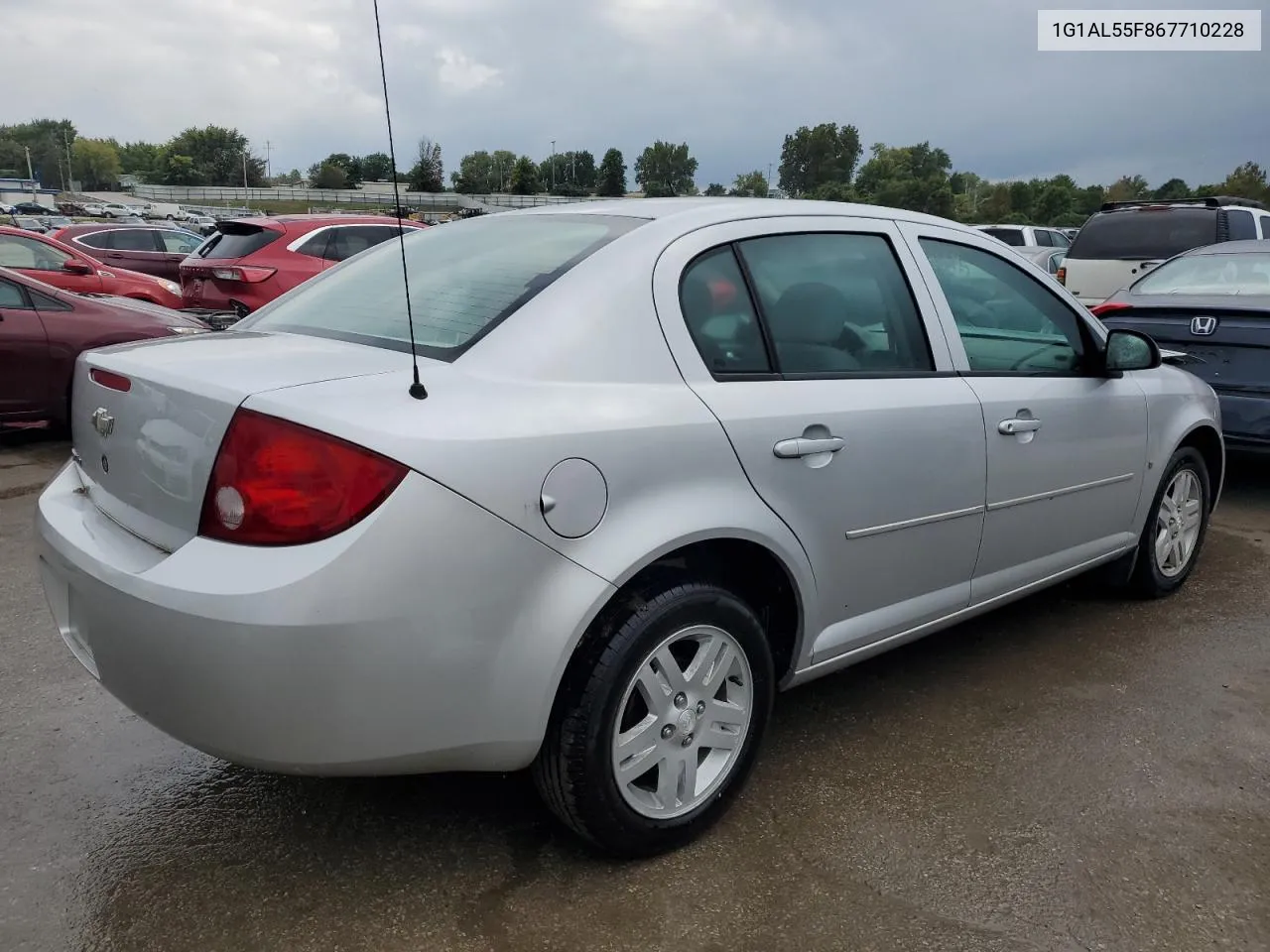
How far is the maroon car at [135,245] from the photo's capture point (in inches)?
569

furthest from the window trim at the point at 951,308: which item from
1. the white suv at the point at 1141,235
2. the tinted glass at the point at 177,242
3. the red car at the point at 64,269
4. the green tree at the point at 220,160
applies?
the green tree at the point at 220,160

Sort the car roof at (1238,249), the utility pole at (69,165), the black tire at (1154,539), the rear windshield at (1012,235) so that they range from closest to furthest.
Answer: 1. the black tire at (1154,539)
2. the car roof at (1238,249)
3. the rear windshield at (1012,235)
4. the utility pole at (69,165)

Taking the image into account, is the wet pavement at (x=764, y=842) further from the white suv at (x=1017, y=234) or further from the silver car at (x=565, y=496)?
the white suv at (x=1017, y=234)

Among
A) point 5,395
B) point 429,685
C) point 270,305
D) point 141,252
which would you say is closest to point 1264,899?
point 429,685

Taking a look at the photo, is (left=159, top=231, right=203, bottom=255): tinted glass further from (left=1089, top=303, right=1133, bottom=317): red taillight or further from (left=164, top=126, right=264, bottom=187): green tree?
(left=164, top=126, right=264, bottom=187): green tree

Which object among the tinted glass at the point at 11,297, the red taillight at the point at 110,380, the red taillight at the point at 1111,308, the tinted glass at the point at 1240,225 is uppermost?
the tinted glass at the point at 1240,225

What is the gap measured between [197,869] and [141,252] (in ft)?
47.5

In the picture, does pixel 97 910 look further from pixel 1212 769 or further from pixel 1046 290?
pixel 1046 290

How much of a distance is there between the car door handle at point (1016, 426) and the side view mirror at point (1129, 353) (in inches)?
23.3

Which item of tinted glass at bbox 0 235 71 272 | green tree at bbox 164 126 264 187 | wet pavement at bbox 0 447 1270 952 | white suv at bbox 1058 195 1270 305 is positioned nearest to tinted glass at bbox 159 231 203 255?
tinted glass at bbox 0 235 71 272

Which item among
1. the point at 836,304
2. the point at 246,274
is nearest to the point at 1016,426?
the point at 836,304

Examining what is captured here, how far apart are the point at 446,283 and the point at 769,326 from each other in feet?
2.85

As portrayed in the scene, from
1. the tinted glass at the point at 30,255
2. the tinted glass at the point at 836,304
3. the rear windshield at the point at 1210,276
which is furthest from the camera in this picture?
the tinted glass at the point at 30,255

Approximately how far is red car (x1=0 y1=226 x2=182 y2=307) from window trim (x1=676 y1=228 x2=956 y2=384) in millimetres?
8424
